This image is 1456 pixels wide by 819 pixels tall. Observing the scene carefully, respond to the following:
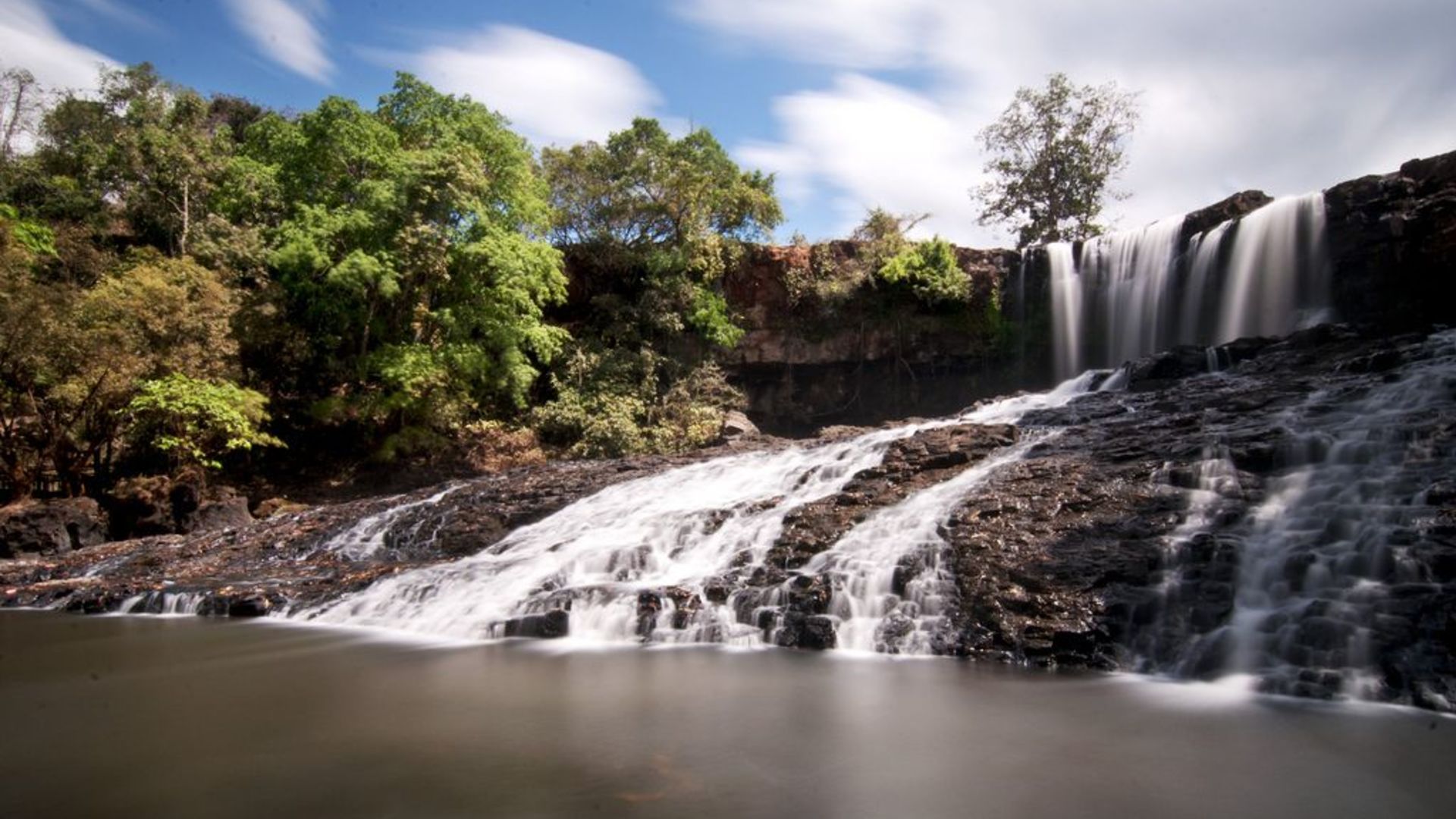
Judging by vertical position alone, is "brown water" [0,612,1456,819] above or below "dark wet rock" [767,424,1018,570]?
below

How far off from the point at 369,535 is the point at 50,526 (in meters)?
5.87

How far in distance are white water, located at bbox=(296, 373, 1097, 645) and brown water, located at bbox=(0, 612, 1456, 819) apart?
3.35 feet

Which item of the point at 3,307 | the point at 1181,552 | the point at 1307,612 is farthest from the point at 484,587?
the point at 3,307

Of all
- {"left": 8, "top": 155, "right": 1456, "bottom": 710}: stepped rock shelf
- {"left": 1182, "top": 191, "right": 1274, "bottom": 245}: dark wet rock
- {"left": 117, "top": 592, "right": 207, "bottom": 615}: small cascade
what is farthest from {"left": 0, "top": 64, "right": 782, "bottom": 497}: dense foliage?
{"left": 1182, "top": 191, "right": 1274, "bottom": 245}: dark wet rock

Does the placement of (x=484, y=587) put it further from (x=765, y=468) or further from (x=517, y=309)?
(x=517, y=309)

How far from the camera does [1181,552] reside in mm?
5488

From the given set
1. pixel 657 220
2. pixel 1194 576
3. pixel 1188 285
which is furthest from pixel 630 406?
pixel 1194 576

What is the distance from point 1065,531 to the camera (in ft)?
20.7

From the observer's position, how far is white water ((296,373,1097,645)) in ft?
21.4

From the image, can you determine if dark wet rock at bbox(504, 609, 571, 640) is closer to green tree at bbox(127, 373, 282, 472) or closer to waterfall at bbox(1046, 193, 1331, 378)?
green tree at bbox(127, 373, 282, 472)

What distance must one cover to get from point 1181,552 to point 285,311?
18.0 metres

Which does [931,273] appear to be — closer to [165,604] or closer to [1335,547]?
[1335,547]

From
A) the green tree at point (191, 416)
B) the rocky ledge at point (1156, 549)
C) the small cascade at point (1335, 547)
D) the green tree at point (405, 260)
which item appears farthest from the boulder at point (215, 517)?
the small cascade at point (1335, 547)

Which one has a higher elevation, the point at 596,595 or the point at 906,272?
the point at 906,272
